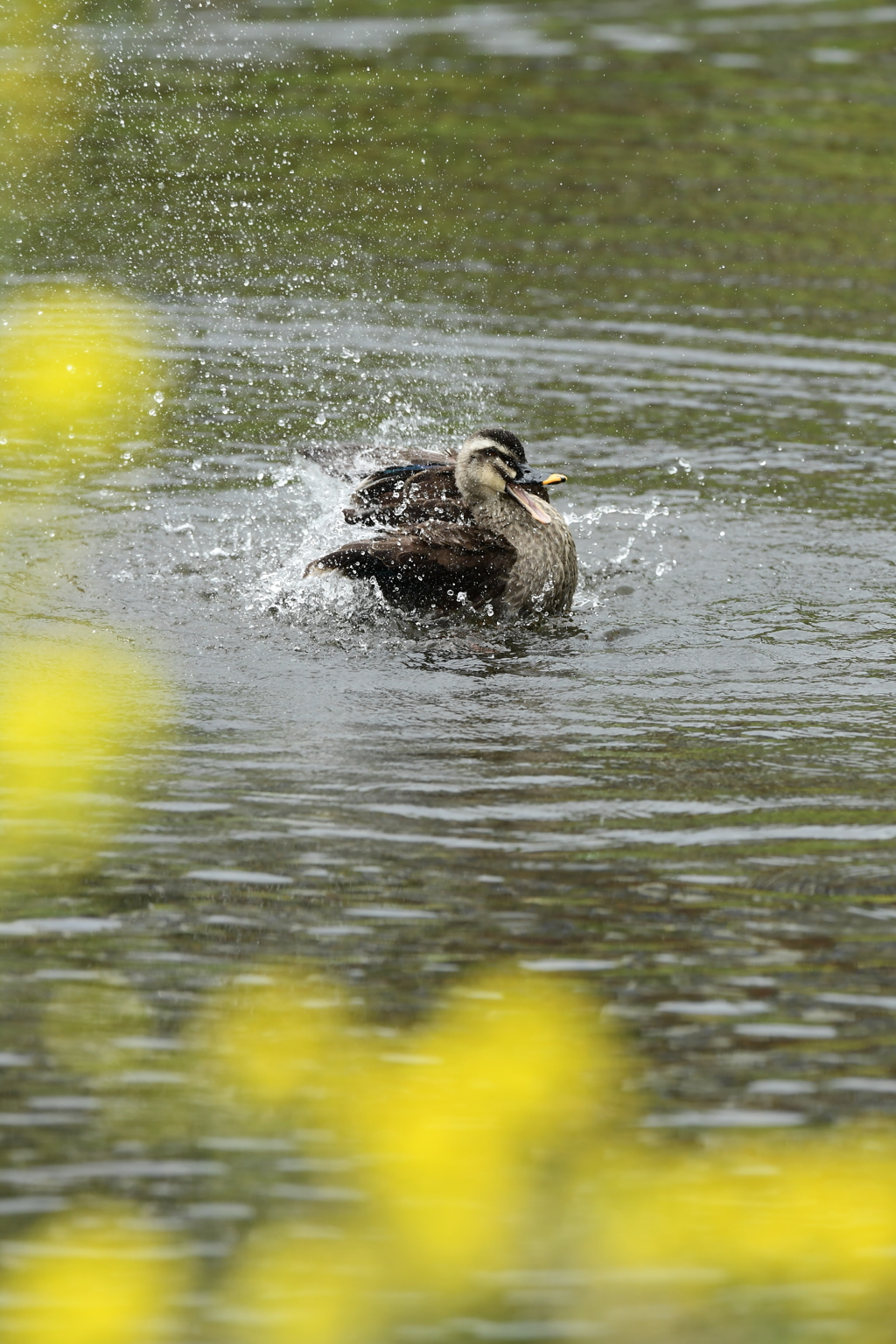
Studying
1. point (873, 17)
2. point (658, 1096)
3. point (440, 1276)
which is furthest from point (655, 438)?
point (873, 17)

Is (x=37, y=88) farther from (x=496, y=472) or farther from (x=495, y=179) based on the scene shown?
(x=496, y=472)

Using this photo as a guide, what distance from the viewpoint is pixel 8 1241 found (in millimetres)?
4945

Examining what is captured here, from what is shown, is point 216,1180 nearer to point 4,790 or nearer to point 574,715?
point 4,790

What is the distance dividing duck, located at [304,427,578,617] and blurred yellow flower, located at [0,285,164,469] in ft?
8.43

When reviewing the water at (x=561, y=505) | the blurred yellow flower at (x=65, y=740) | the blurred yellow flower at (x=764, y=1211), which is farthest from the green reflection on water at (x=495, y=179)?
the blurred yellow flower at (x=764, y=1211)

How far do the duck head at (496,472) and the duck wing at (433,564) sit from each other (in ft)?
0.66

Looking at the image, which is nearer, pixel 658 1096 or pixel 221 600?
pixel 658 1096

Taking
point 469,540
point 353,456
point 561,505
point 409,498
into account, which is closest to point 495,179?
point 561,505

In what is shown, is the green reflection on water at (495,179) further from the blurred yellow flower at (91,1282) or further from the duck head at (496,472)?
the blurred yellow flower at (91,1282)

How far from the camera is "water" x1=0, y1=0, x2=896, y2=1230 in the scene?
6.18 m

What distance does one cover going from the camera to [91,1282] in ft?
15.9

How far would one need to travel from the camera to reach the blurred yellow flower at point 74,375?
11.8 meters

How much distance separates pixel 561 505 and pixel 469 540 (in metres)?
1.77

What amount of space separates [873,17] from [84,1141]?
18003 mm
